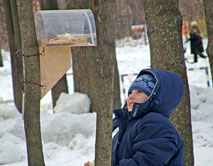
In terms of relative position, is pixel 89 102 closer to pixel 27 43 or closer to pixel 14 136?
pixel 14 136

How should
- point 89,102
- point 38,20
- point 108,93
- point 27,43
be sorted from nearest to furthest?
1. point 108,93
2. point 27,43
3. point 38,20
4. point 89,102

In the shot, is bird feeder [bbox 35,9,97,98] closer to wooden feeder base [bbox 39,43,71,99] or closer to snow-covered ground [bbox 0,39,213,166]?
wooden feeder base [bbox 39,43,71,99]

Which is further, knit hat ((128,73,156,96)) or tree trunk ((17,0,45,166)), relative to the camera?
tree trunk ((17,0,45,166))

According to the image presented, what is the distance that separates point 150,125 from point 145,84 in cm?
28

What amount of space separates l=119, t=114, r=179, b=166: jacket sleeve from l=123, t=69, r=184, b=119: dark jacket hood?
0.29 feet

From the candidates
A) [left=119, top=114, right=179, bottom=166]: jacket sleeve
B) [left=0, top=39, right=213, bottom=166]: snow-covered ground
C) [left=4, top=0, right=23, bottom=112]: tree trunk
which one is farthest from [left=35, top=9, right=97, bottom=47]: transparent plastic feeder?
[left=4, top=0, right=23, bottom=112]: tree trunk

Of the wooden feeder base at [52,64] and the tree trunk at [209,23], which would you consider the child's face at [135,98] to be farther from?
the tree trunk at [209,23]

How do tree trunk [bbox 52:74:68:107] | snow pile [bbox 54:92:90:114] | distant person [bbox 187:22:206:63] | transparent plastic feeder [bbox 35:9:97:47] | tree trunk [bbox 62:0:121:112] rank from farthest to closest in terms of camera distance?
distant person [bbox 187:22:206:63] < tree trunk [bbox 52:74:68:107] < tree trunk [bbox 62:0:121:112] < snow pile [bbox 54:92:90:114] < transparent plastic feeder [bbox 35:9:97:47]

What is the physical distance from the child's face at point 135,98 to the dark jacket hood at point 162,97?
4cm

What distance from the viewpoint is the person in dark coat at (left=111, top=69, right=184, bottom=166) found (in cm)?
247

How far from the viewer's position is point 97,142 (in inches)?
135

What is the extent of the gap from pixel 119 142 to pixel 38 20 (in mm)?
2756

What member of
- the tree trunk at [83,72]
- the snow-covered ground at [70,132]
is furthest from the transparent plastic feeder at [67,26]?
the tree trunk at [83,72]

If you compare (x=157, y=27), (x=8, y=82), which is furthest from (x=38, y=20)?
(x=8, y=82)
